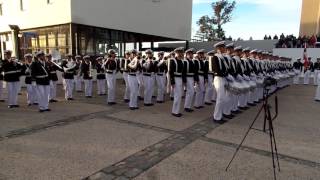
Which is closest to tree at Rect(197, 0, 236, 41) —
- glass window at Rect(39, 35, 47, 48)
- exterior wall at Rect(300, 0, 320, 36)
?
exterior wall at Rect(300, 0, 320, 36)

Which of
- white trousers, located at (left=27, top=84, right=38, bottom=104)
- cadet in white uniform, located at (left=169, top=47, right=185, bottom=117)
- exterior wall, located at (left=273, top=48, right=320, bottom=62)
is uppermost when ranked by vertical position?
exterior wall, located at (left=273, top=48, right=320, bottom=62)

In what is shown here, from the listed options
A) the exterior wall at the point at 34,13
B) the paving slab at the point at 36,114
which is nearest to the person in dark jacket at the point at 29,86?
the paving slab at the point at 36,114

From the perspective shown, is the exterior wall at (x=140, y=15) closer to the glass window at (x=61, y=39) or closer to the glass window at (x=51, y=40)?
the glass window at (x=61, y=39)

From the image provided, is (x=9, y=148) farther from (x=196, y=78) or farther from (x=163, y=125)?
(x=196, y=78)

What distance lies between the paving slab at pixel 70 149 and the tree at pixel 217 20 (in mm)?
49535

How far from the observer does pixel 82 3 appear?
20094 mm

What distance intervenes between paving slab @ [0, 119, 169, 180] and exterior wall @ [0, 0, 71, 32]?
15054 millimetres

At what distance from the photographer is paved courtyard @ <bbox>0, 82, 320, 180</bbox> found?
4.53m

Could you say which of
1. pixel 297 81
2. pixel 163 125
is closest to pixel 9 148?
pixel 163 125

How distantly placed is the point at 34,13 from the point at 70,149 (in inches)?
819

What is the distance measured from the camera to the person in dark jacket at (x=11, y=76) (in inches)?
403

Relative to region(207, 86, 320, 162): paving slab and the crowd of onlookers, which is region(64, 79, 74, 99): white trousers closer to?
region(207, 86, 320, 162): paving slab

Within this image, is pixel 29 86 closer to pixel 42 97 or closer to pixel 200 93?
pixel 42 97

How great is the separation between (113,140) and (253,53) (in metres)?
8.47
